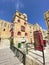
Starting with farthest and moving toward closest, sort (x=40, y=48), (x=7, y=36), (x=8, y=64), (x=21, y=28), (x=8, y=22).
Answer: (x=8, y=22), (x=7, y=36), (x=21, y=28), (x=8, y=64), (x=40, y=48)

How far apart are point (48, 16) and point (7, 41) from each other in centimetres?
1510

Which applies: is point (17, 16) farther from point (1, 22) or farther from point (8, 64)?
point (8, 64)

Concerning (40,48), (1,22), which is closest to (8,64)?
(40,48)

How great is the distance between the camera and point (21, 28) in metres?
20.8

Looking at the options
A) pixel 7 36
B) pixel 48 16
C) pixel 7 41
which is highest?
pixel 48 16

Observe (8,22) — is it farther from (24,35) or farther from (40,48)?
(40,48)

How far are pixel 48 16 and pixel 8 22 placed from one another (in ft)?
65.9

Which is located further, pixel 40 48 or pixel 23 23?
pixel 23 23

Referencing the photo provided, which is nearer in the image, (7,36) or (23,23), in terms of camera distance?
(23,23)

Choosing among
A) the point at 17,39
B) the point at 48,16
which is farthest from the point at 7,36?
the point at 48,16

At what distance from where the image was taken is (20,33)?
2033cm

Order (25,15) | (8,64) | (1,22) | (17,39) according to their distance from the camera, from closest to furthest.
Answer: (8,64)
(17,39)
(25,15)
(1,22)

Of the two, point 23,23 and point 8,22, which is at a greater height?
point 8,22

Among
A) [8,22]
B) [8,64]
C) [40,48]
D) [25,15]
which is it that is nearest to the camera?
[40,48]
